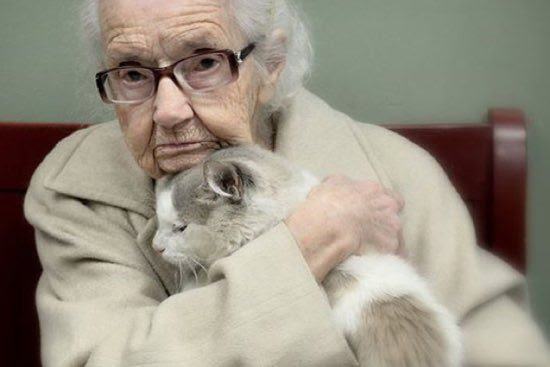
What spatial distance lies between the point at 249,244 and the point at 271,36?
1.33 feet

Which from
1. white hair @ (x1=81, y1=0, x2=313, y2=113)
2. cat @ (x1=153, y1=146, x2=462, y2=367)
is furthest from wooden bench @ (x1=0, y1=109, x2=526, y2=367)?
cat @ (x1=153, y1=146, x2=462, y2=367)

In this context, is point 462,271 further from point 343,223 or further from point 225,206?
point 225,206

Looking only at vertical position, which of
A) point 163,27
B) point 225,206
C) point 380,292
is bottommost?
point 380,292

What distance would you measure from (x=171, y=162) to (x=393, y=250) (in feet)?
1.28

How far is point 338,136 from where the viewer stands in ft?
4.17

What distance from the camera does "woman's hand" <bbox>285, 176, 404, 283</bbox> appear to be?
0.99m

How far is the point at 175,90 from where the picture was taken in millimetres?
1061

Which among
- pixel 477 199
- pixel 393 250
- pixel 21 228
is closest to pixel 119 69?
pixel 393 250

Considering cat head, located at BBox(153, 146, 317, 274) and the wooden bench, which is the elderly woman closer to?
cat head, located at BBox(153, 146, 317, 274)

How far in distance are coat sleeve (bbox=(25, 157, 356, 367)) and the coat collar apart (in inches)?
4.5

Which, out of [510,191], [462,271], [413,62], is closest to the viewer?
[462,271]

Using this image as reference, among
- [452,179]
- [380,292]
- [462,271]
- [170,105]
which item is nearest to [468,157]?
[452,179]

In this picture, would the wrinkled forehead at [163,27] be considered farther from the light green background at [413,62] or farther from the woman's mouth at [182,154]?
the light green background at [413,62]

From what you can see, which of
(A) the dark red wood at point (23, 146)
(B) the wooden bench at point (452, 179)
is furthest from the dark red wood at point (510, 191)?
(A) the dark red wood at point (23, 146)
